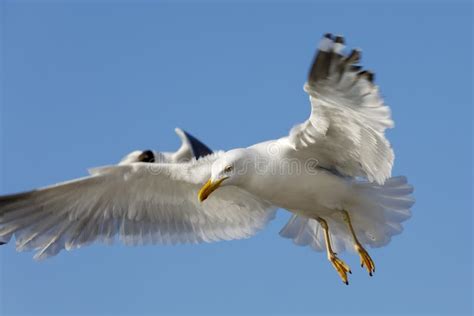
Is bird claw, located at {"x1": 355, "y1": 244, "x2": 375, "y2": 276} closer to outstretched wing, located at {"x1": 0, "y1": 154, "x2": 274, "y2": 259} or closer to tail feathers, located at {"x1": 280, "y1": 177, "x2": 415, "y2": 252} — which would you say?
tail feathers, located at {"x1": 280, "y1": 177, "x2": 415, "y2": 252}

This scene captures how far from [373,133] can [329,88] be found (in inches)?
19.5

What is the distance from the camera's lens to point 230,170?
641cm

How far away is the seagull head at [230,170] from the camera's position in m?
6.39

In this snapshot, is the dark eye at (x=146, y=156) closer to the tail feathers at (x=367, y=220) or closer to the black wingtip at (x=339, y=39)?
the tail feathers at (x=367, y=220)

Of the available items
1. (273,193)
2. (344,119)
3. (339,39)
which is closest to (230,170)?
(273,193)

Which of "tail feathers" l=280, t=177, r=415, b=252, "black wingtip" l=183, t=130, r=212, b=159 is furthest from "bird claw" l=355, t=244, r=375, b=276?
→ "black wingtip" l=183, t=130, r=212, b=159

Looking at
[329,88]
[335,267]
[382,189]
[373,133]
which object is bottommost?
[335,267]

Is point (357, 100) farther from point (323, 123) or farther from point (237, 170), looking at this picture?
point (237, 170)

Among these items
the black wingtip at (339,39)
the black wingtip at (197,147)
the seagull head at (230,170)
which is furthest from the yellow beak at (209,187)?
the black wingtip at (197,147)

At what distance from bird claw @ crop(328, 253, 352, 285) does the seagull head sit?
1.04 metres

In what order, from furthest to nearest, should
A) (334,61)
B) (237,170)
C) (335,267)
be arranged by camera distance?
(335,267), (237,170), (334,61)

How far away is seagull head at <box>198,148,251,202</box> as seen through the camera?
21.0 feet

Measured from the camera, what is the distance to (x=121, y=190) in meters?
7.28

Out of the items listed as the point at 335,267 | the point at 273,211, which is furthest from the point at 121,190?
the point at 335,267
